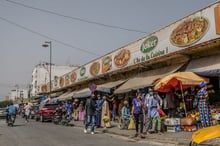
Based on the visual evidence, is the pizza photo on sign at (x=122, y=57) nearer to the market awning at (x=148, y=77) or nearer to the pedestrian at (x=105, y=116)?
the market awning at (x=148, y=77)

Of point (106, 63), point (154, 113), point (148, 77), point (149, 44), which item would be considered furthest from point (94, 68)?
point (154, 113)

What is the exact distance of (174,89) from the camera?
1834 cm

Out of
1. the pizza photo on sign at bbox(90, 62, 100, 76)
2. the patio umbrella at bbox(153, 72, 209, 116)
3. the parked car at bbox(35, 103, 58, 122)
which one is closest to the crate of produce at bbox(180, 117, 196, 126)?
the patio umbrella at bbox(153, 72, 209, 116)

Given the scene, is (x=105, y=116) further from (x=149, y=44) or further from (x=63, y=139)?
(x=63, y=139)

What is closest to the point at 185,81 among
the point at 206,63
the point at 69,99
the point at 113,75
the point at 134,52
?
the point at 206,63

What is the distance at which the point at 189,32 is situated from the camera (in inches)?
725

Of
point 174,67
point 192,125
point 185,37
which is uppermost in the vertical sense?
point 185,37

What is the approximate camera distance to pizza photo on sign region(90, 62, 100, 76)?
108ft

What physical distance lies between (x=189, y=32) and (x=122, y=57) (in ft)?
29.9

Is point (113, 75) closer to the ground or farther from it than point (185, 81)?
farther from it

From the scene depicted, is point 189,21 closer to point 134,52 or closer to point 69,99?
point 134,52

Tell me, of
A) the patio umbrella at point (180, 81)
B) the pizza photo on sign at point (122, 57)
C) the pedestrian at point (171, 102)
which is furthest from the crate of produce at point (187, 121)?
the pizza photo on sign at point (122, 57)

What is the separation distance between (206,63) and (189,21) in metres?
2.61

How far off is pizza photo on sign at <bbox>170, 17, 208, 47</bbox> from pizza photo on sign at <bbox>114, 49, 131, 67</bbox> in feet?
Result: 20.9
